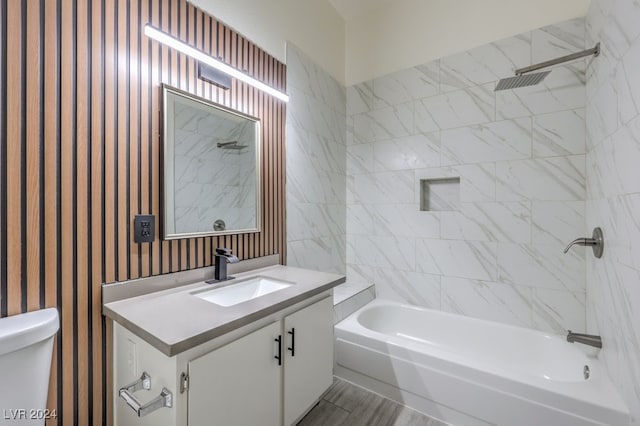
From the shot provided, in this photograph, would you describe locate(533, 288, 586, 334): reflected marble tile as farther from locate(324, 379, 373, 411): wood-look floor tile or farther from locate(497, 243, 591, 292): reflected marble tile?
locate(324, 379, 373, 411): wood-look floor tile

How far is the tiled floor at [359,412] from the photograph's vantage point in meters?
1.58

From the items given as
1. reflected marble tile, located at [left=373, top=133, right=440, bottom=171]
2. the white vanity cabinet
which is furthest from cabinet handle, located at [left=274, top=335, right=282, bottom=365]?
reflected marble tile, located at [left=373, top=133, right=440, bottom=171]

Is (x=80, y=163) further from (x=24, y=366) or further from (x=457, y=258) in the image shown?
(x=457, y=258)

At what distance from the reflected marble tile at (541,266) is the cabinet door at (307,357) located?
4.46 ft

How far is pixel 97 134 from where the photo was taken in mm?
1096

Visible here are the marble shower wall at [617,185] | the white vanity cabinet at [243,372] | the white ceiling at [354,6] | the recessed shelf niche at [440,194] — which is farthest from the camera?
the white ceiling at [354,6]

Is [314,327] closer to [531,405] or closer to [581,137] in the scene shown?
[531,405]

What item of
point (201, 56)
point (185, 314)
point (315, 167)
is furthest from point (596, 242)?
point (201, 56)

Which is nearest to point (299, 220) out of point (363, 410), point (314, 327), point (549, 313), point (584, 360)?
point (314, 327)

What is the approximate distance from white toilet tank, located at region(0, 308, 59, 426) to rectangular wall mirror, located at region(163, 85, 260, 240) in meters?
0.53

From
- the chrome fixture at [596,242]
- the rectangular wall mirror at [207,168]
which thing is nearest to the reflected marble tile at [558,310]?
the chrome fixture at [596,242]

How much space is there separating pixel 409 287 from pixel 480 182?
3.31ft

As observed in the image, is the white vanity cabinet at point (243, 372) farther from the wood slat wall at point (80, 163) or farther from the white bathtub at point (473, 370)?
the white bathtub at point (473, 370)

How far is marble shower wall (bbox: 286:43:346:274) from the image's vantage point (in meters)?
2.06
